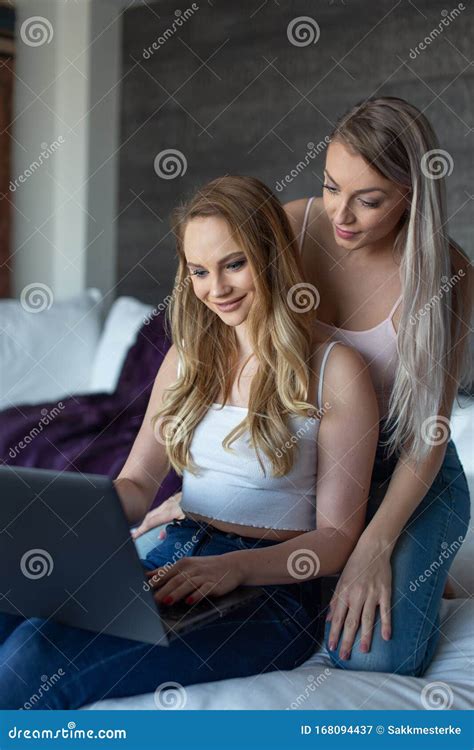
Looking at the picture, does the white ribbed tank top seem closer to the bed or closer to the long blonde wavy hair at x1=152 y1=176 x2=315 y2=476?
the long blonde wavy hair at x1=152 y1=176 x2=315 y2=476

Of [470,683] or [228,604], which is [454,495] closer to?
[470,683]

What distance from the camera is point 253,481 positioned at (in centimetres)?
143

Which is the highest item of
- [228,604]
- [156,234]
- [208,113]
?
[208,113]

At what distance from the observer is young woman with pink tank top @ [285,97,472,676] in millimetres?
1394

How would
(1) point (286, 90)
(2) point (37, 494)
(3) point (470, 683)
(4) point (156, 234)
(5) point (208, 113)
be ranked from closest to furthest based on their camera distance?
(2) point (37, 494) < (3) point (470, 683) < (1) point (286, 90) < (5) point (208, 113) < (4) point (156, 234)

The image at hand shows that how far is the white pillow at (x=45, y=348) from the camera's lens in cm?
335

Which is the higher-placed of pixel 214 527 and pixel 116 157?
pixel 116 157

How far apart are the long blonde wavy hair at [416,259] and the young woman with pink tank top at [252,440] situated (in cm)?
11

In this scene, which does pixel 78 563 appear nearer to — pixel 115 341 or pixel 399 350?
pixel 399 350

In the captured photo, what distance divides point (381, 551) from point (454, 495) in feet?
0.82

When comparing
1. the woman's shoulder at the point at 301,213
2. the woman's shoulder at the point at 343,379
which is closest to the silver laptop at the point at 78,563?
the woman's shoulder at the point at 343,379

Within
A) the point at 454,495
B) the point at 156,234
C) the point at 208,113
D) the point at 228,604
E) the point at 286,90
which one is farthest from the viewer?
the point at 156,234

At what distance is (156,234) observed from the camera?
3.51m

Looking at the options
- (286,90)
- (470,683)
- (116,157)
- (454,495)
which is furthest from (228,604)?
(116,157)
